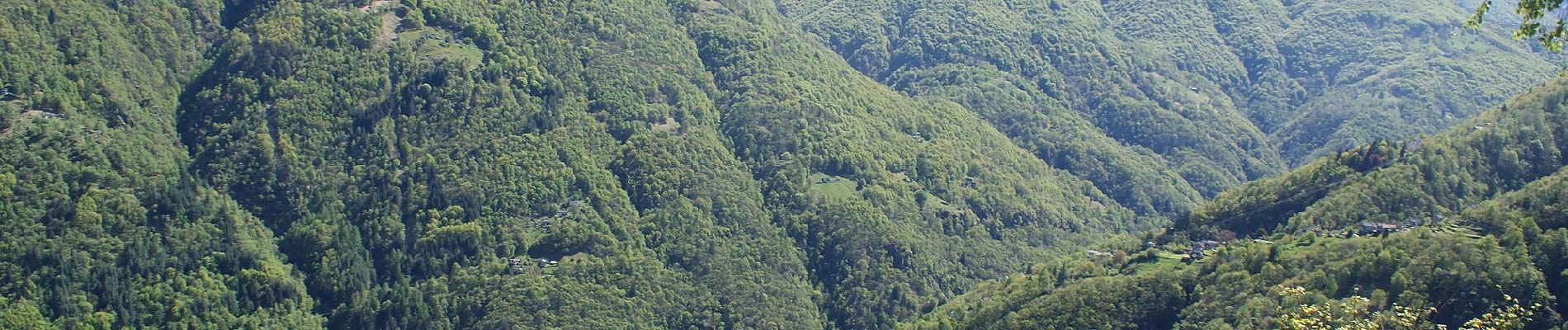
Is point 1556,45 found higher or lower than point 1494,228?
higher

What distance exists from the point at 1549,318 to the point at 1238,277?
159 ft

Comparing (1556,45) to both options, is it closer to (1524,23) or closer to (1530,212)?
(1524,23)

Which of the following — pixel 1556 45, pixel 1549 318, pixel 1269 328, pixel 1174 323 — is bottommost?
pixel 1174 323

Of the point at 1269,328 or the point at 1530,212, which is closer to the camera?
the point at 1269,328

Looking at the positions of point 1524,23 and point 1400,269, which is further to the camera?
point 1400,269

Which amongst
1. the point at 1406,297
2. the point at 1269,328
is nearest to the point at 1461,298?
the point at 1406,297

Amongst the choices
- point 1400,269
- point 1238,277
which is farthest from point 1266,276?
point 1400,269

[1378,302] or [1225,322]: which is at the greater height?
[1378,302]

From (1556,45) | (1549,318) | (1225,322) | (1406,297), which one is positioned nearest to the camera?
(1556,45)

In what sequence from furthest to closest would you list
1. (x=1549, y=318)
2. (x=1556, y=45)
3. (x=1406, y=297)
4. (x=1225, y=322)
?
(x=1225, y=322) < (x=1406, y=297) < (x=1549, y=318) < (x=1556, y=45)

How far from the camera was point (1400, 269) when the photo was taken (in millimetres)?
173125

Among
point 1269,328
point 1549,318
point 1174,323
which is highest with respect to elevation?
point 1549,318

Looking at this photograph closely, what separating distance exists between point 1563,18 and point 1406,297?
108356 millimetres

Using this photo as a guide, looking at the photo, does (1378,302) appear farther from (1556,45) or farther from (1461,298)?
(1556,45)
